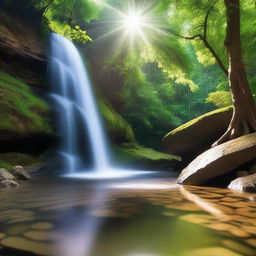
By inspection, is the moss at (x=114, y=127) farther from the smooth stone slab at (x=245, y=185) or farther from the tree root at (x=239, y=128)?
the smooth stone slab at (x=245, y=185)

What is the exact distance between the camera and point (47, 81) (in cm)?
1120

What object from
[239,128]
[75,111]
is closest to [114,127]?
[75,111]

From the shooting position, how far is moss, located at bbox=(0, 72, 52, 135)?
781cm

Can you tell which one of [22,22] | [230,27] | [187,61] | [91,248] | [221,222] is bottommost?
[91,248]

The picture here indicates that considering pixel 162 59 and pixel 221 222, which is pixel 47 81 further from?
pixel 221 222

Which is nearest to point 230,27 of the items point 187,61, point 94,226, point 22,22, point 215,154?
point 215,154

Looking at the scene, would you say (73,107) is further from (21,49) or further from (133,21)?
(133,21)

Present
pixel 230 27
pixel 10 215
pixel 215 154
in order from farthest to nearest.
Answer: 1. pixel 230 27
2. pixel 215 154
3. pixel 10 215

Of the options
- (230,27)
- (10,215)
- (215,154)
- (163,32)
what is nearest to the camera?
(10,215)

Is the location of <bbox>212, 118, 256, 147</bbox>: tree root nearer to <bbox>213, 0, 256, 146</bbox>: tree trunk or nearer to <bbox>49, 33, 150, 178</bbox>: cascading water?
<bbox>213, 0, 256, 146</bbox>: tree trunk

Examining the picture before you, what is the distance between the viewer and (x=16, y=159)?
7840mm

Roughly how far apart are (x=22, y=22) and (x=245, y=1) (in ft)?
29.1

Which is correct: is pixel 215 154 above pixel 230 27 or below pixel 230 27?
below

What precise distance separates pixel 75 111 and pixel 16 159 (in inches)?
135
